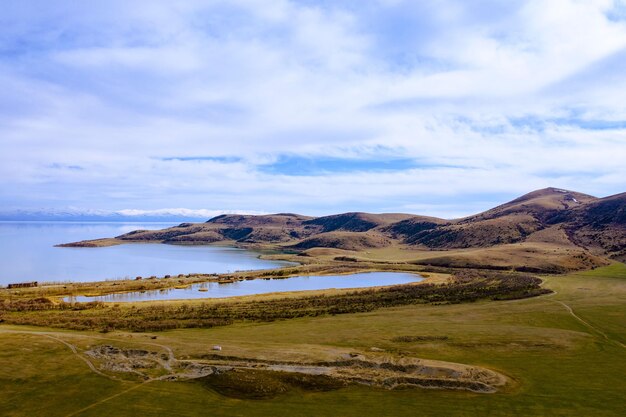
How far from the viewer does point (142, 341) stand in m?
50.6

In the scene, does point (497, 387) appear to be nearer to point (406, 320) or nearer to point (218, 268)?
point (406, 320)

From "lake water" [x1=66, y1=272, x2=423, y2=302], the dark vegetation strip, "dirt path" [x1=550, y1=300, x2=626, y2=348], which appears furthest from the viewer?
"lake water" [x1=66, y1=272, x2=423, y2=302]

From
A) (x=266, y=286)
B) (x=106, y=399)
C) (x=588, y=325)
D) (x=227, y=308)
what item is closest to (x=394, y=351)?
(x=106, y=399)

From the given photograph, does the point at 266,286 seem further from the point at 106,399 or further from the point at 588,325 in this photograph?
the point at 106,399

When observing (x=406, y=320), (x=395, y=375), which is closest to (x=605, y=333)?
(x=406, y=320)

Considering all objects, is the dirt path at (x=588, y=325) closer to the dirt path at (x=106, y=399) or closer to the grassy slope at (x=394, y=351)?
the grassy slope at (x=394, y=351)

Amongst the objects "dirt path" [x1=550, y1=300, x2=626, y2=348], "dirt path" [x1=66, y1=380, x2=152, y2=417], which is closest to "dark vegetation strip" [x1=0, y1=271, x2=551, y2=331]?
"dirt path" [x1=550, y1=300, x2=626, y2=348]

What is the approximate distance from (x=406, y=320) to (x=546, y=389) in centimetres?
2773

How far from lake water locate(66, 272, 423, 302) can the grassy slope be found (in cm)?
4517

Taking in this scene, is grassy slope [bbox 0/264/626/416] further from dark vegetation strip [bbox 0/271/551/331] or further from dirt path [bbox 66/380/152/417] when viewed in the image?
dark vegetation strip [bbox 0/271/551/331]

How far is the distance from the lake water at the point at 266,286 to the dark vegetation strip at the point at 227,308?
1565 centimetres

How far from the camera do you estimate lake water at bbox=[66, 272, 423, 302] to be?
331ft

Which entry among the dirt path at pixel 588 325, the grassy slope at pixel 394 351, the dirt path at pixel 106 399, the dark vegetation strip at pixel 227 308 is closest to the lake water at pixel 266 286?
the dark vegetation strip at pixel 227 308

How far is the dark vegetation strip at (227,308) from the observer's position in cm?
6288
